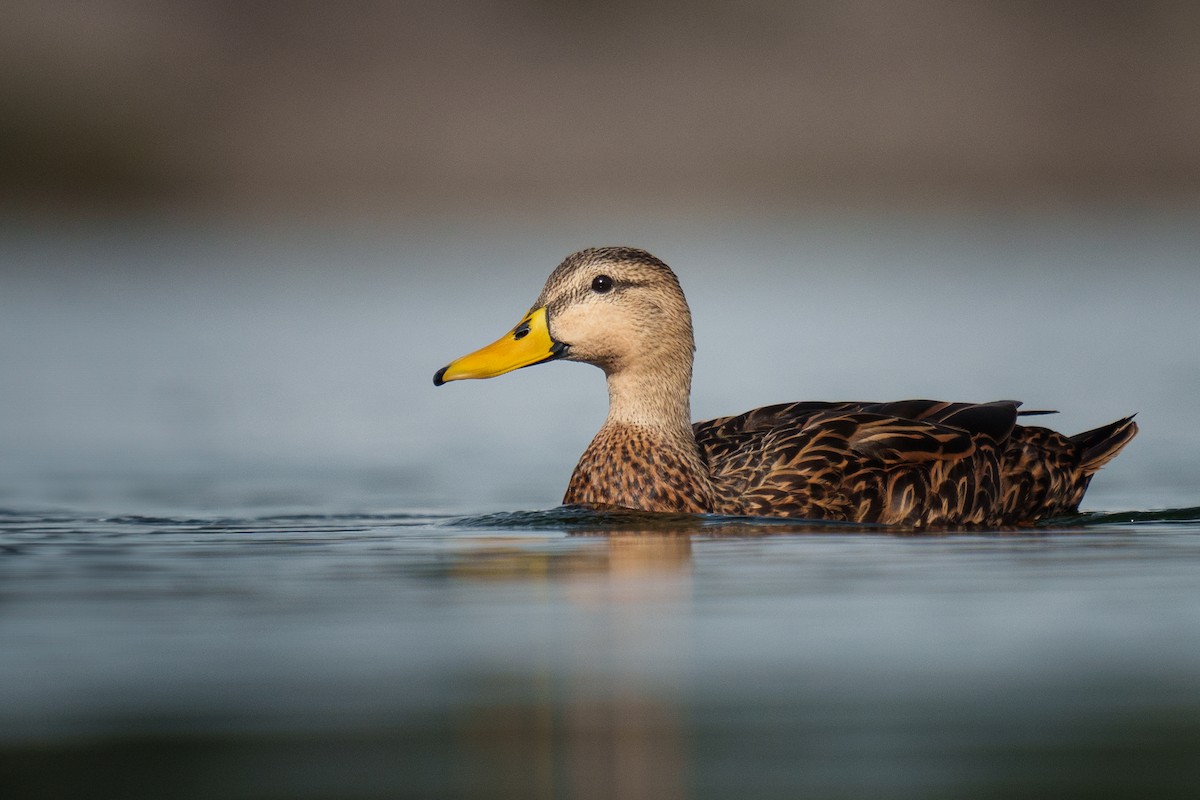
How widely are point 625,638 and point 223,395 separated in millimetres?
10156

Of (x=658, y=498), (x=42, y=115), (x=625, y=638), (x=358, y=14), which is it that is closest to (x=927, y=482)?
(x=658, y=498)

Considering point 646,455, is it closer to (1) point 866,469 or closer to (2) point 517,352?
(2) point 517,352

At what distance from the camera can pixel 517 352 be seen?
32.9 feet

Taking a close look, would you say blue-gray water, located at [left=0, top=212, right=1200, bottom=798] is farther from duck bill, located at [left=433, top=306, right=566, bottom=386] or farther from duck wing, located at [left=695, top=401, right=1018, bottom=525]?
duck bill, located at [left=433, top=306, right=566, bottom=386]

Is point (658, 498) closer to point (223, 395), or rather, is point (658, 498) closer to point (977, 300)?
point (223, 395)

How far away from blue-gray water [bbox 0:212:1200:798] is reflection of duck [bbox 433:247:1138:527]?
0.90 ft

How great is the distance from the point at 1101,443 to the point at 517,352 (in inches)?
131

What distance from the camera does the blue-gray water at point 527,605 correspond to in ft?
16.5

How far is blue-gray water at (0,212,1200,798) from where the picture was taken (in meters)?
5.03

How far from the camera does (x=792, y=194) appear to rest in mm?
38938

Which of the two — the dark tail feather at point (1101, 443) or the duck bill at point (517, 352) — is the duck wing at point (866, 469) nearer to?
the dark tail feather at point (1101, 443)

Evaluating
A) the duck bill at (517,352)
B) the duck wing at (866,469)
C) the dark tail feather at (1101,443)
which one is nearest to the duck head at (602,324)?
the duck bill at (517,352)

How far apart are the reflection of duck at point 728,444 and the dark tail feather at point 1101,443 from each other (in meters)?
0.46

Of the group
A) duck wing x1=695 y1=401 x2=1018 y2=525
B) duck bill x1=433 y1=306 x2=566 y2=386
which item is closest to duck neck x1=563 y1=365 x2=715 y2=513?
duck wing x1=695 y1=401 x2=1018 y2=525
